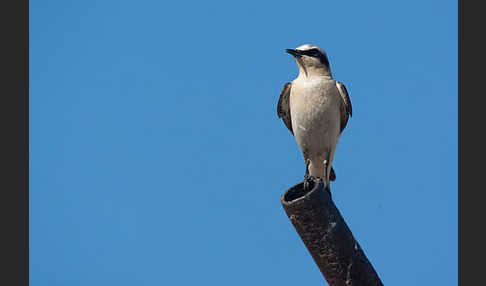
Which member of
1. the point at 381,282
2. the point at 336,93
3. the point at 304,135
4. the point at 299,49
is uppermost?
the point at 299,49

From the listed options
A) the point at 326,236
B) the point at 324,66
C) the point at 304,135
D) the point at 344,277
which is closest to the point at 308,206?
the point at 326,236

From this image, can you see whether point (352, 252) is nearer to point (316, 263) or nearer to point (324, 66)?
point (316, 263)

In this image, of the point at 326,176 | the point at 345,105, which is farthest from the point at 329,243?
the point at 345,105

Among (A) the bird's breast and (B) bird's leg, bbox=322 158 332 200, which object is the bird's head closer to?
(A) the bird's breast

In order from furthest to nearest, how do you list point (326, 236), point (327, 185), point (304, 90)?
point (327, 185)
point (304, 90)
point (326, 236)

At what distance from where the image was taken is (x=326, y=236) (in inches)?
232

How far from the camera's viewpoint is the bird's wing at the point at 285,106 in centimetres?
917

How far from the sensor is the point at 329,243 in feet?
19.3

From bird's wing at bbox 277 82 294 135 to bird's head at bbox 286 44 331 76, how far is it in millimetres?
468

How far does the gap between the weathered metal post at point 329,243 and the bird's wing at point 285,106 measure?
11.3 feet

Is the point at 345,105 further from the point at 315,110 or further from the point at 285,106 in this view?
the point at 285,106

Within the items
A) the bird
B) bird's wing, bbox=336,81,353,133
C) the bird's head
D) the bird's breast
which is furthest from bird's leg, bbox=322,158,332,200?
the bird's head

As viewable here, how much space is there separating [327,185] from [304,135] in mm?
1140

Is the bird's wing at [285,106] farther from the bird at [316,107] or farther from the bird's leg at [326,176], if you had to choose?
the bird's leg at [326,176]
